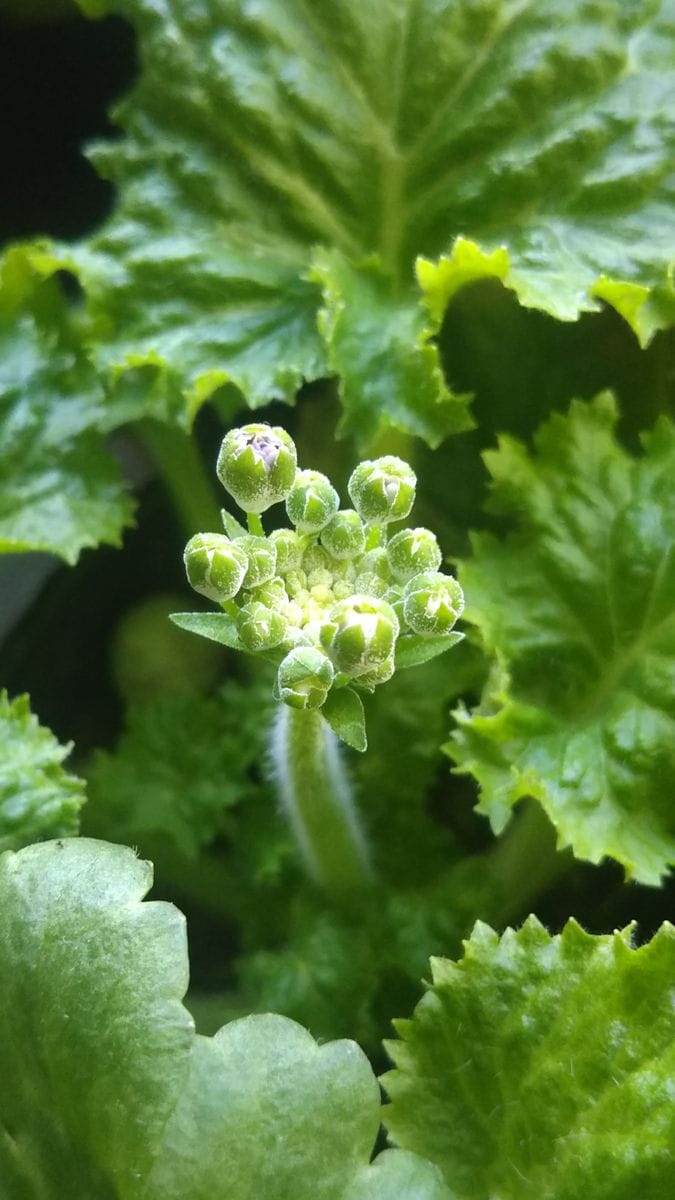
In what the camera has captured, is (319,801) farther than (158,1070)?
Yes

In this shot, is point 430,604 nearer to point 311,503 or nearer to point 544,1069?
point 311,503

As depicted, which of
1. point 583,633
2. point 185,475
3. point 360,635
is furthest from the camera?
point 185,475

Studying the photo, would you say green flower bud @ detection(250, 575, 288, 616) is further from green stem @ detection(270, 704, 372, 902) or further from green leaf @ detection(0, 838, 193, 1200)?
green leaf @ detection(0, 838, 193, 1200)

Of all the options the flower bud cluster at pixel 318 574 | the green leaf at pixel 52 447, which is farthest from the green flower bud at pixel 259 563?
the green leaf at pixel 52 447

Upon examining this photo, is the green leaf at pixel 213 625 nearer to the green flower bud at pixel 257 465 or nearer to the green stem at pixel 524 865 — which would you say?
the green flower bud at pixel 257 465

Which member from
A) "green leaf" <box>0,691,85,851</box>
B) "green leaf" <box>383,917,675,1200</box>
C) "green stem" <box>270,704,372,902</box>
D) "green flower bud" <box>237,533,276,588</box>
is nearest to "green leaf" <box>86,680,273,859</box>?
"green stem" <box>270,704,372,902</box>

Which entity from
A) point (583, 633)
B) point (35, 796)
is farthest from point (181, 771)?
point (583, 633)

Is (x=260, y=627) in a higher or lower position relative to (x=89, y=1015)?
higher
